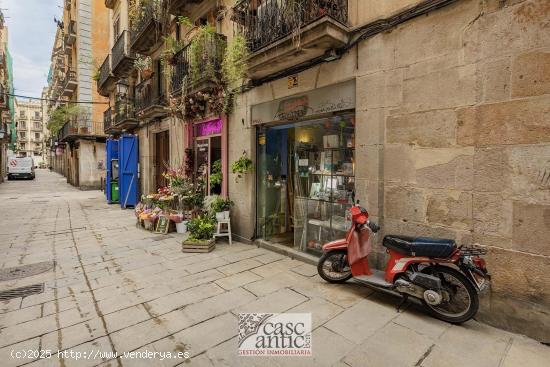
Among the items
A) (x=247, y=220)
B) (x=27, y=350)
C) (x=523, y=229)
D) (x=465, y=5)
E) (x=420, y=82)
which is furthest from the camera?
(x=247, y=220)

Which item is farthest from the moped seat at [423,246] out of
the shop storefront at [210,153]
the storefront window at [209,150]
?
the storefront window at [209,150]

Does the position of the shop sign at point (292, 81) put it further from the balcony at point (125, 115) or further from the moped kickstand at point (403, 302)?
the balcony at point (125, 115)

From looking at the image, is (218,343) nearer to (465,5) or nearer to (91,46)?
(465,5)

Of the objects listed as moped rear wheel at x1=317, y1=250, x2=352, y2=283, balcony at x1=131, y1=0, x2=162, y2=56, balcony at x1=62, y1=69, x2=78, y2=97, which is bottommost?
moped rear wheel at x1=317, y1=250, x2=352, y2=283

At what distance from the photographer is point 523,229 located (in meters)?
3.06

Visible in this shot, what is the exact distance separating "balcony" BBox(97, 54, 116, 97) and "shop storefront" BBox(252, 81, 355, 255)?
1250cm

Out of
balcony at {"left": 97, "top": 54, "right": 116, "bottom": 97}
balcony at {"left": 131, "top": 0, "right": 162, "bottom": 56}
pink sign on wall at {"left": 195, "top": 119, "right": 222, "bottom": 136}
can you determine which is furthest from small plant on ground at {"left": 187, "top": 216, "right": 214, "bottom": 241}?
balcony at {"left": 97, "top": 54, "right": 116, "bottom": 97}

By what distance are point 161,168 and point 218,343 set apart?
34.6 feet

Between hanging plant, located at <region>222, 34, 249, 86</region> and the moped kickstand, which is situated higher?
hanging plant, located at <region>222, 34, 249, 86</region>

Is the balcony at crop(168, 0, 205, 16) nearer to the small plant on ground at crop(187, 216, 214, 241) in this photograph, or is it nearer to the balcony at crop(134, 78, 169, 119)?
the balcony at crop(134, 78, 169, 119)

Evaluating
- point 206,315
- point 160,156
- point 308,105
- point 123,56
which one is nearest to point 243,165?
point 308,105

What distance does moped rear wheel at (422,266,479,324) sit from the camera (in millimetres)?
3166

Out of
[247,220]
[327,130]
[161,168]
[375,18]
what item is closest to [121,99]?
[161,168]

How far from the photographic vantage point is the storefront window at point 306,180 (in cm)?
522
